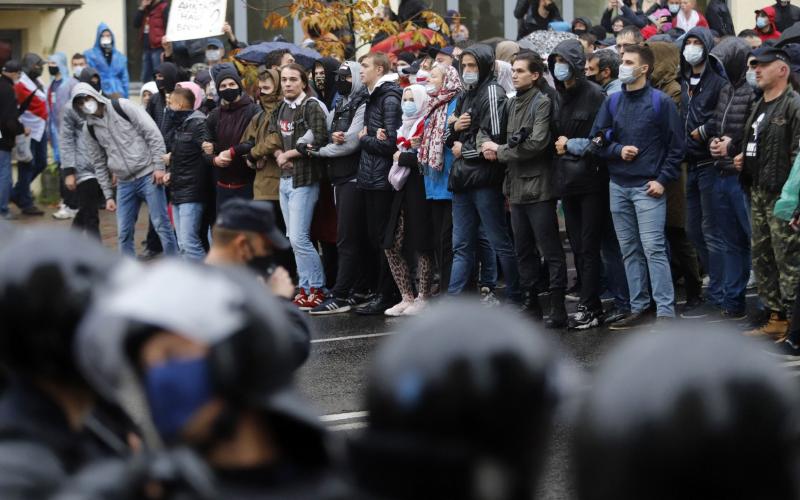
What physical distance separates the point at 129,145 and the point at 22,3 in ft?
24.0

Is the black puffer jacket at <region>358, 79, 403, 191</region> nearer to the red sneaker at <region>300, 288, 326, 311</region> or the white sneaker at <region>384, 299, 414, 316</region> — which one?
the white sneaker at <region>384, 299, 414, 316</region>

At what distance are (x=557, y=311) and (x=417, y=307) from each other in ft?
4.61

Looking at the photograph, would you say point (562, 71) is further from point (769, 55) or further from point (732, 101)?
point (769, 55)

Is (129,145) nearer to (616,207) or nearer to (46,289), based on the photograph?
(616,207)

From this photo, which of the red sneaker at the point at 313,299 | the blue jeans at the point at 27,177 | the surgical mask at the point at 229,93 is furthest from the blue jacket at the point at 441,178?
the blue jeans at the point at 27,177

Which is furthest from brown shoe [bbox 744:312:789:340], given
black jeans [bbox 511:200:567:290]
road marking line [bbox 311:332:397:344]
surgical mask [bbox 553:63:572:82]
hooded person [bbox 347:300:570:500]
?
hooded person [bbox 347:300:570:500]

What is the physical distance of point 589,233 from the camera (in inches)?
402

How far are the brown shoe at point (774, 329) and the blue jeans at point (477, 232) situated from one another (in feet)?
6.57

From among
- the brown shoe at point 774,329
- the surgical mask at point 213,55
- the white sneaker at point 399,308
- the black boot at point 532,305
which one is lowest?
the white sneaker at point 399,308

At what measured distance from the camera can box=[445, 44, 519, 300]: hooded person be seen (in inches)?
413

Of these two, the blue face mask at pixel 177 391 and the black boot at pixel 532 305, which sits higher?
the blue face mask at pixel 177 391

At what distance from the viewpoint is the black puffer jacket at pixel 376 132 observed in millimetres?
11234

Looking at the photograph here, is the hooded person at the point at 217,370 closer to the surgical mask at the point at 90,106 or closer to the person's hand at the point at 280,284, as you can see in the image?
the person's hand at the point at 280,284

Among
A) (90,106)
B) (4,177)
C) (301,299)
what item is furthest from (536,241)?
(4,177)
